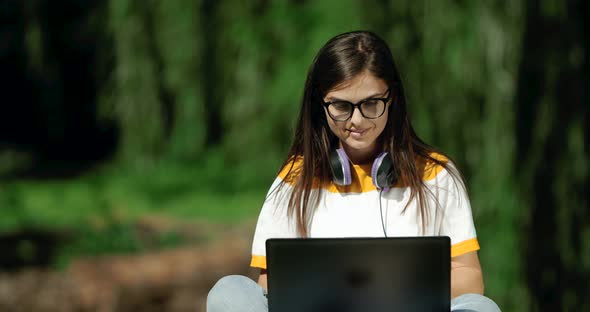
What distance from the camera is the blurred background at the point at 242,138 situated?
10.7 ft

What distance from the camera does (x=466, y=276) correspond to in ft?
5.92

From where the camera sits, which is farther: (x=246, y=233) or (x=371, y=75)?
(x=246, y=233)

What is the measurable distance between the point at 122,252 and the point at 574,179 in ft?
8.48

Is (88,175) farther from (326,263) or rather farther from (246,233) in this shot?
(326,263)

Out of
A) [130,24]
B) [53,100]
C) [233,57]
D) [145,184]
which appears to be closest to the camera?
[233,57]

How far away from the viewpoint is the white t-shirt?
6.12 ft

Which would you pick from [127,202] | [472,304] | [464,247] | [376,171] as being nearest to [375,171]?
[376,171]

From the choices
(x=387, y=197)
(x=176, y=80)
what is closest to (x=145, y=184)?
(x=176, y=80)

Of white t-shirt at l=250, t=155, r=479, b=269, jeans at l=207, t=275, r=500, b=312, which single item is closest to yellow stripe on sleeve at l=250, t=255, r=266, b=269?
white t-shirt at l=250, t=155, r=479, b=269

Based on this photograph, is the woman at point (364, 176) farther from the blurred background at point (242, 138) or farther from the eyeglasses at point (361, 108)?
the blurred background at point (242, 138)

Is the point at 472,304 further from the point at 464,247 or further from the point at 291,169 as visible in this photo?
the point at 291,169

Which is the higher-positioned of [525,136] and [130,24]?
[130,24]

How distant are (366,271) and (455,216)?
37cm

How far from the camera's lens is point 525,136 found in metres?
3.36
